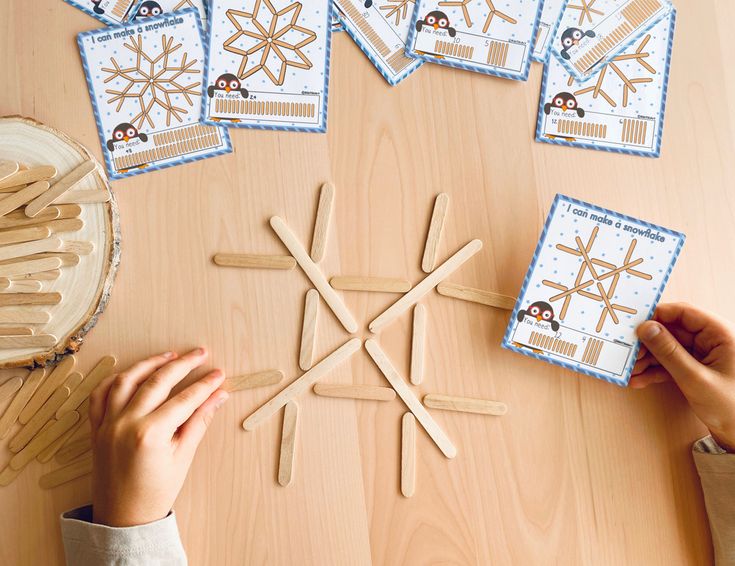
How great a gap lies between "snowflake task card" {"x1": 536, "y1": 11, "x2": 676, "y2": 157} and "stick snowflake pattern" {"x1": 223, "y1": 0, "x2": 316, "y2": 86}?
15.3 inches

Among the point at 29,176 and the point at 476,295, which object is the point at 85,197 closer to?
the point at 29,176

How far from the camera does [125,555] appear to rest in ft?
2.67

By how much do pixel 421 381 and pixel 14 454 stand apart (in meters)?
0.61

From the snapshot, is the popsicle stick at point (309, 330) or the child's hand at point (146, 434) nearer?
the child's hand at point (146, 434)

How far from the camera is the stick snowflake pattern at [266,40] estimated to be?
931 mm

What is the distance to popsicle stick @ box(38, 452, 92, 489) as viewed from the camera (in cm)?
90

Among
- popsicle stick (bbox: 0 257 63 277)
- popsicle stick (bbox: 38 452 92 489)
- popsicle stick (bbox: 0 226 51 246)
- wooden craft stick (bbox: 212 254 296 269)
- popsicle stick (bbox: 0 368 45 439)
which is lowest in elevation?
popsicle stick (bbox: 38 452 92 489)

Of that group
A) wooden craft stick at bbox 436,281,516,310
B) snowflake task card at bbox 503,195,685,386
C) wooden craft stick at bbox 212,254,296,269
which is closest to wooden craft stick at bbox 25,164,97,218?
wooden craft stick at bbox 212,254,296,269

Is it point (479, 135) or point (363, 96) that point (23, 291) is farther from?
point (479, 135)

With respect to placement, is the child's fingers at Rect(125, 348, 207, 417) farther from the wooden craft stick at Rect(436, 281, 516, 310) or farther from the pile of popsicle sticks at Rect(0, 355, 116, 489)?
the wooden craft stick at Rect(436, 281, 516, 310)

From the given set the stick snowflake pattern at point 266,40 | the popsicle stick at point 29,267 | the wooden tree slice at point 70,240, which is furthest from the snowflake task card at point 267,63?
the popsicle stick at point 29,267

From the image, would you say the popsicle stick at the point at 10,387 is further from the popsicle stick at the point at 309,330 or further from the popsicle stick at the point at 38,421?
the popsicle stick at the point at 309,330

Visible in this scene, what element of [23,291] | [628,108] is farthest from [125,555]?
[628,108]

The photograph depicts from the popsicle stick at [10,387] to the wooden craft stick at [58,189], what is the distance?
0.24 metres
